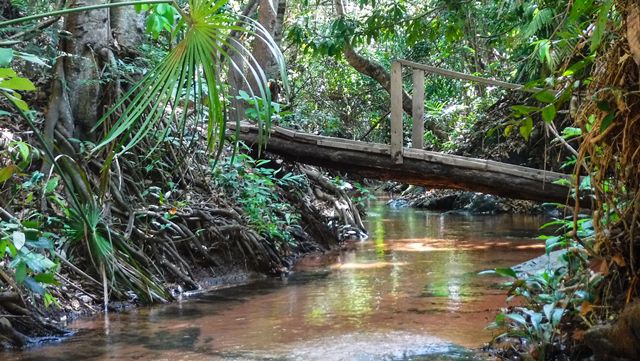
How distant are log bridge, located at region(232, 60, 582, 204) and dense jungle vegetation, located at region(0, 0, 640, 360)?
442 millimetres

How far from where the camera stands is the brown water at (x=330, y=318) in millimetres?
3617

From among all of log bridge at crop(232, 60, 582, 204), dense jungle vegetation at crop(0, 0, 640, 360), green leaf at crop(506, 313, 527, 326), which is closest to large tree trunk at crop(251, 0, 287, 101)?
dense jungle vegetation at crop(0, 0, 640, 360)

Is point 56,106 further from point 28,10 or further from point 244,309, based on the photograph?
point 244,309

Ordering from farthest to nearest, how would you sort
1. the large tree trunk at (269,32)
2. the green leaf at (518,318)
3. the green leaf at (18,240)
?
the large tree trunk at (269,32)
the green leaf at (518,318)
the green leaf at (18,240)

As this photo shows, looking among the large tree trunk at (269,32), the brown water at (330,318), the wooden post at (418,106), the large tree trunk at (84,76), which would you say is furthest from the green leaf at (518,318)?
the large tree trunk at (269,32)

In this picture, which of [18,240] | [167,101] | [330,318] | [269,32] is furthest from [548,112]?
[269,32]

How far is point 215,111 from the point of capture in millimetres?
2957

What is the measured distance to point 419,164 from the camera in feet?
21.2

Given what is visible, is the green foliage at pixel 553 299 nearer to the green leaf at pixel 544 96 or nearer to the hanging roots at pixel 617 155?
the hanging roots at pixel 617 155

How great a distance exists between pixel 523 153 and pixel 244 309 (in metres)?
7.20

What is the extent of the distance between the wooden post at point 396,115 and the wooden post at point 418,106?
0.14m

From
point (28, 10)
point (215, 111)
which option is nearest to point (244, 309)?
point (215, 111)

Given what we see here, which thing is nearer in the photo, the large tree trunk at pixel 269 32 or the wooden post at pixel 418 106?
the wooden post at pixel 418 106

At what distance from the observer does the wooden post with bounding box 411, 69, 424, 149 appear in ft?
21.0
